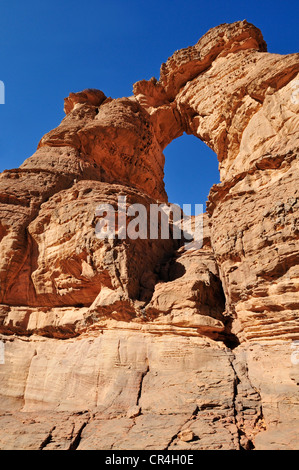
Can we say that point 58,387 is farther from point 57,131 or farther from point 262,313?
point 57,131

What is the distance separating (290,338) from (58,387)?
23.4ft

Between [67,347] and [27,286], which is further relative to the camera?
[27,286]

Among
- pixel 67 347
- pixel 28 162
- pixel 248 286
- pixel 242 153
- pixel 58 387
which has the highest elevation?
pixel 28 162

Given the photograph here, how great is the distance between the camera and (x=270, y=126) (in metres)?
13.5

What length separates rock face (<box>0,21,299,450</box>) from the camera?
8211mm

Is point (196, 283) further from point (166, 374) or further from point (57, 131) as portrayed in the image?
point (57, 131)

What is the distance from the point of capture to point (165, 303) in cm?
1083

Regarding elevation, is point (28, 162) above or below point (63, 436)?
above

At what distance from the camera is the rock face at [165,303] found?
26.9ft
